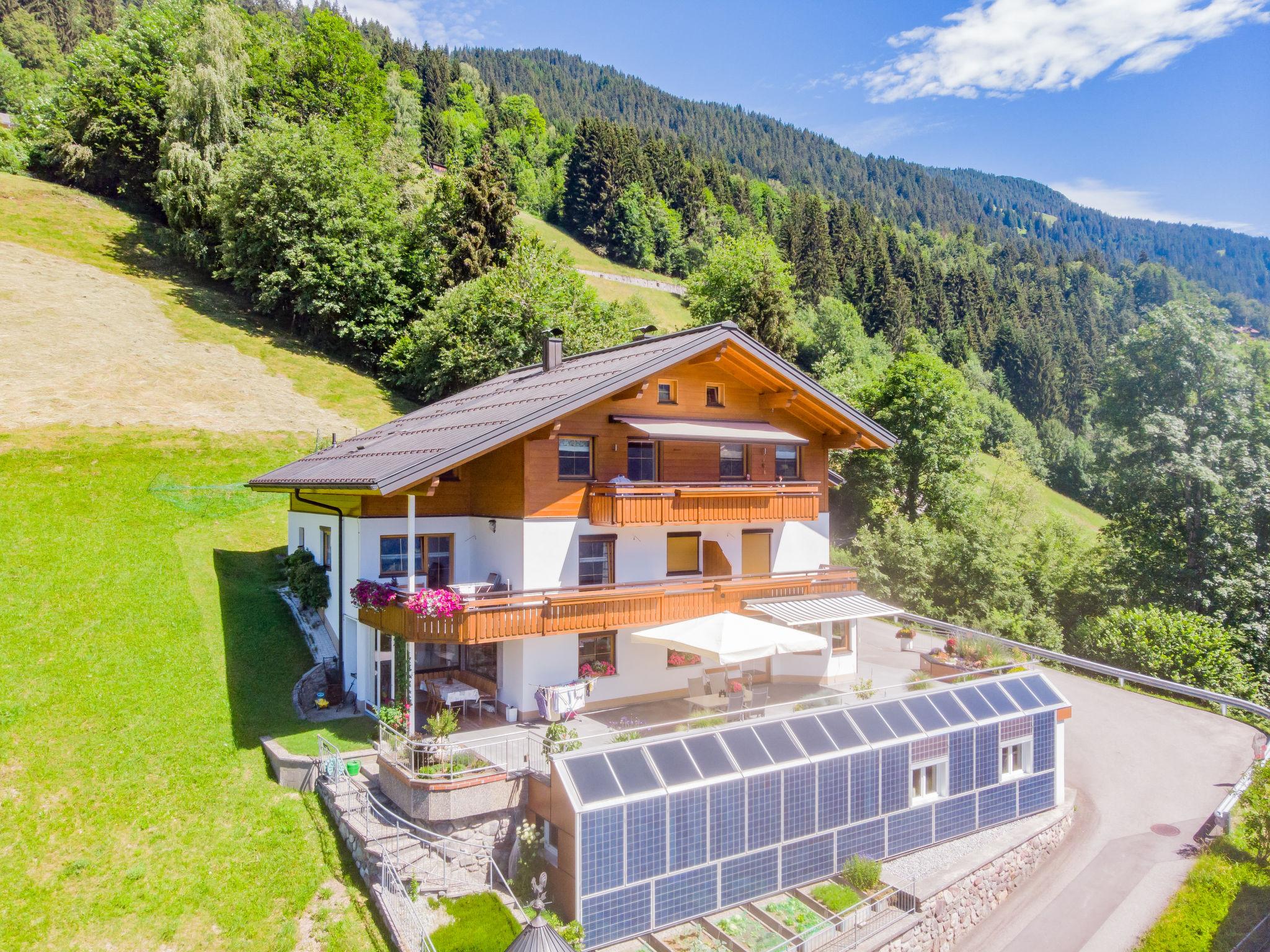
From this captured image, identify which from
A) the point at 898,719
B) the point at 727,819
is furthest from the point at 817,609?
the point at 727,819

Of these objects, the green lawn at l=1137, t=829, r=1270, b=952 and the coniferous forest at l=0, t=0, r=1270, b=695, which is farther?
the coniferous forest at l=0, t=0, r=1270, b=695

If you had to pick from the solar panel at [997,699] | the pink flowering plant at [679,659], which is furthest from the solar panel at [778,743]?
the solar panel at [997,699]

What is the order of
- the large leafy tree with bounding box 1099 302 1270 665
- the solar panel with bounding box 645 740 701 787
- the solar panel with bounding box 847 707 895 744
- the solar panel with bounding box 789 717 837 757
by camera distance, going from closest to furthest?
the solar panel with bounding box 645 740 701 787 < the solar panel with bounding box 789 717 837 757 < the solar panel with bounding box 847 707 895 744 < the large leafy tree with bounding box 1099 302 1270 665

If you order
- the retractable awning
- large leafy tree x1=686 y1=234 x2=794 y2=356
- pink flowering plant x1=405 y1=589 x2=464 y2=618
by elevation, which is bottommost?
pink flowering plant x1=405 y1=589 x2=464 y2=618

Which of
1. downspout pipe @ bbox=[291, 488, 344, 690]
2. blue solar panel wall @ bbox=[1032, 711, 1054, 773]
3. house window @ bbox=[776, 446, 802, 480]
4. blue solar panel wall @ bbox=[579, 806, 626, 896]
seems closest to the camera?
blue solar panel wall @ bbox=[579, 806, 626, 896]

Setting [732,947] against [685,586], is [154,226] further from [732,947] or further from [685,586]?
[732,947]

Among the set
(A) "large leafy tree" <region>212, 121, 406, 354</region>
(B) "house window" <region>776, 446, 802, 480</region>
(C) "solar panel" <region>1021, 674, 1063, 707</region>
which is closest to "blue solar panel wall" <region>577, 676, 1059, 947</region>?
(C) "solar panel" <region>1021, 674, 1063, 707</region>

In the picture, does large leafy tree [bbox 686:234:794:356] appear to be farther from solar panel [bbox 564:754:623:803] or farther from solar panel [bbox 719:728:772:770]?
solar panel [bbox 564:754:623:803]
